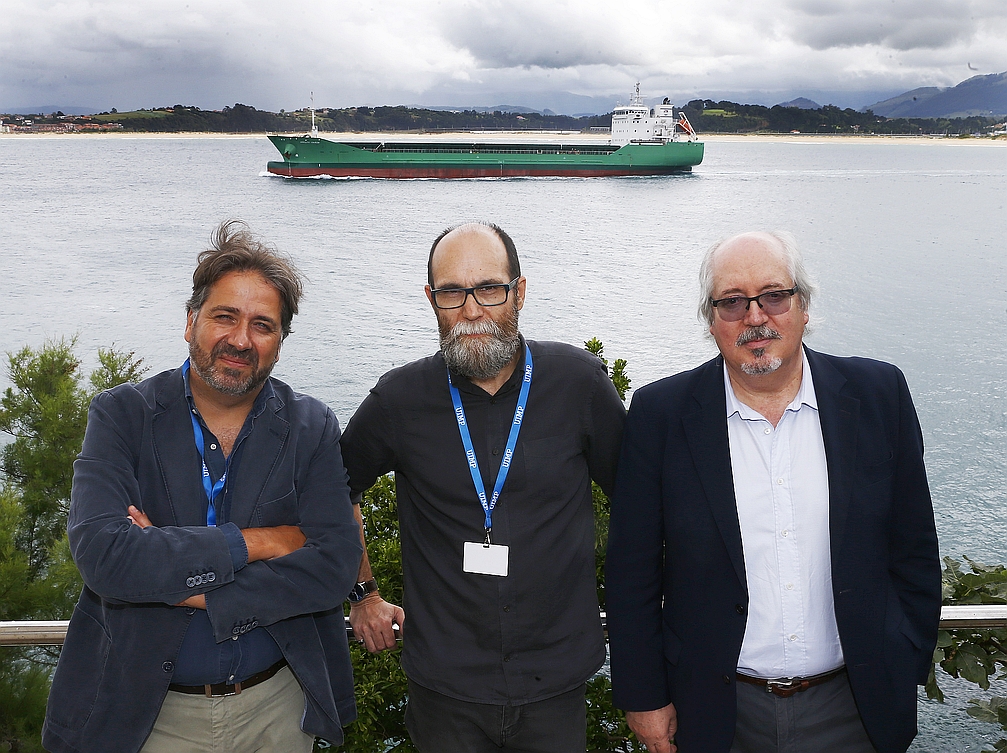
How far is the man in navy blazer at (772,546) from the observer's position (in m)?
1.62

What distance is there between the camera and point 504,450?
1713 mm

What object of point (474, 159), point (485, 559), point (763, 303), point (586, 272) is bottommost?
point (586, 272)

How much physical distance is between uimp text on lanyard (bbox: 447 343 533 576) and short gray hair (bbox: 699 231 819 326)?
41cm

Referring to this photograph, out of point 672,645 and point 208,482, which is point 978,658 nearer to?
point 672,645

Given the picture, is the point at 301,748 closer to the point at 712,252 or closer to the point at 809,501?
the point at 809,501

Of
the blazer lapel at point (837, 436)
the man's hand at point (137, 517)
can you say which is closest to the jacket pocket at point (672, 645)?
the blazer lapel at point (837, 436)

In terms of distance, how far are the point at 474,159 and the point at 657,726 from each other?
1801 inches

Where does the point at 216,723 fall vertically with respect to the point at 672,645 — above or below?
below

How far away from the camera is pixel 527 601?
1660mm

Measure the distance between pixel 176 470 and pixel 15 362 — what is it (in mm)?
5671

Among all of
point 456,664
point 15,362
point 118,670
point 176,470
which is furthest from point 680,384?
point 15,362

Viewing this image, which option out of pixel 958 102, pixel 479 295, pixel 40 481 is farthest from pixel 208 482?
pixel 958 102

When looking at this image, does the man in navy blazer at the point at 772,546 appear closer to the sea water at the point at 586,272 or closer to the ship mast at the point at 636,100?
the sea water at the point at 586,272

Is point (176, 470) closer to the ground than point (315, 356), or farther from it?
farther from it
